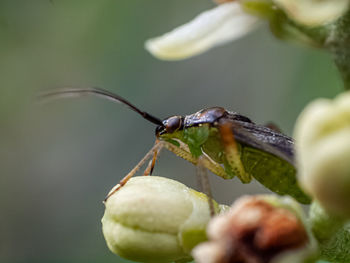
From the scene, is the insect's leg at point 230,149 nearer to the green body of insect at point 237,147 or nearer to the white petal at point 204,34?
the green body of insect at point 237,147

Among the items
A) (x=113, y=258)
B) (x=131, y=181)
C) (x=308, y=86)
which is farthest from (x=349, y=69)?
(x=308, y=86)

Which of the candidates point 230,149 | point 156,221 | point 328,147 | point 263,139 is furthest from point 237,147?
point 328,147

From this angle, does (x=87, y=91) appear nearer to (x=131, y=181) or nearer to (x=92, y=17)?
(x=131, y=181)

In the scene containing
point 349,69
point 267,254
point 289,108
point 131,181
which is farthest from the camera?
point 289,108

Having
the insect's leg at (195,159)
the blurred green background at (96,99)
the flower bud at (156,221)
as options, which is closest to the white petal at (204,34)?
the flower bud at (156,221)

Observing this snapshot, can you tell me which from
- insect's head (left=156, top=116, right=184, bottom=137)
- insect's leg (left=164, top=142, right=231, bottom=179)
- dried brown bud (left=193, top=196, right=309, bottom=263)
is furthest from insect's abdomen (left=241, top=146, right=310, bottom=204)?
dried brown bud (left=193, top=196, right=309, bottom=263)

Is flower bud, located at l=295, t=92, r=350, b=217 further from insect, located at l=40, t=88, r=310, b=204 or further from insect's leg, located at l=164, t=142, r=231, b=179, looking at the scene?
insect's leg, located at l=164, t=142, r=231, b=179

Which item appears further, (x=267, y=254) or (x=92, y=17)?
(x=92, y=17)
